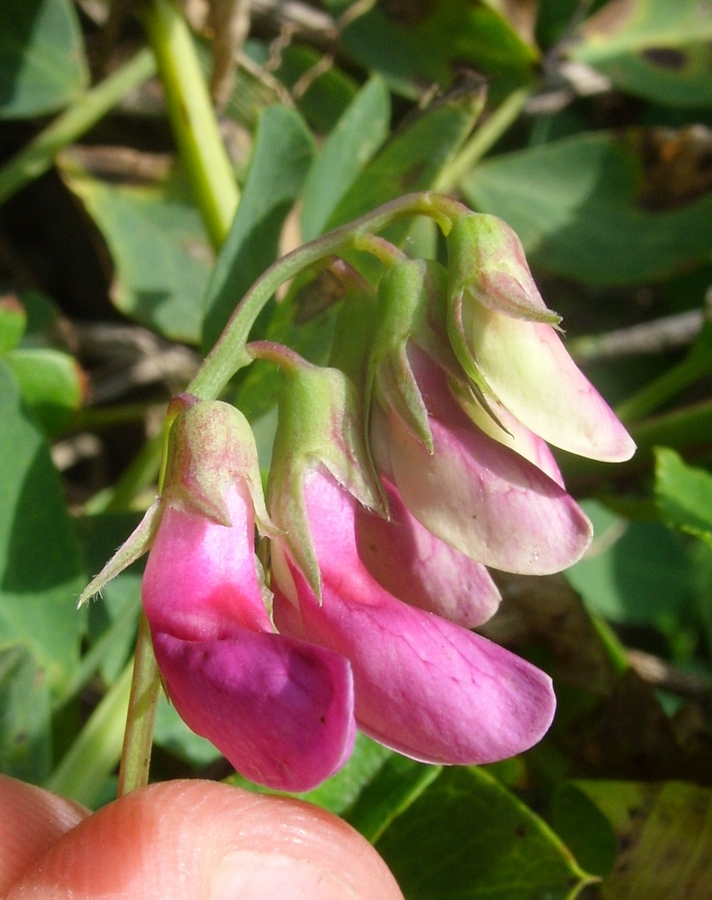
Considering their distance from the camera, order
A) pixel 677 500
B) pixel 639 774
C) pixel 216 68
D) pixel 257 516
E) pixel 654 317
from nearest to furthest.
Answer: pixel 257 516, pixel 677 500, pixel 639 774, pixel 216 68, pixel 654 317

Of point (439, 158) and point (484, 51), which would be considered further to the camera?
point (484, 51)

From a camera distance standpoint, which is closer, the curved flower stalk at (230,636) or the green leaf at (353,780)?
the curved flower stalk at (230,636)

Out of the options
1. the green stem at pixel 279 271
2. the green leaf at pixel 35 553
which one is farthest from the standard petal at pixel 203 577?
the green leaf at pixel 35 553

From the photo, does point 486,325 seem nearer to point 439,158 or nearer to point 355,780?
point 439,158

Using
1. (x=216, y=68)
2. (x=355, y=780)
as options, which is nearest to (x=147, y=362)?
(x=216, y=68)

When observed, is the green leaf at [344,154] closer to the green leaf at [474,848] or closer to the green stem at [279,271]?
the green stem at [279,271]

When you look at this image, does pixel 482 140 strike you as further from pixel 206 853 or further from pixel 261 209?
pixel 206 853

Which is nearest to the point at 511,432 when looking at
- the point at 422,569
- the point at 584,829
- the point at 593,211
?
the point at 422,569
